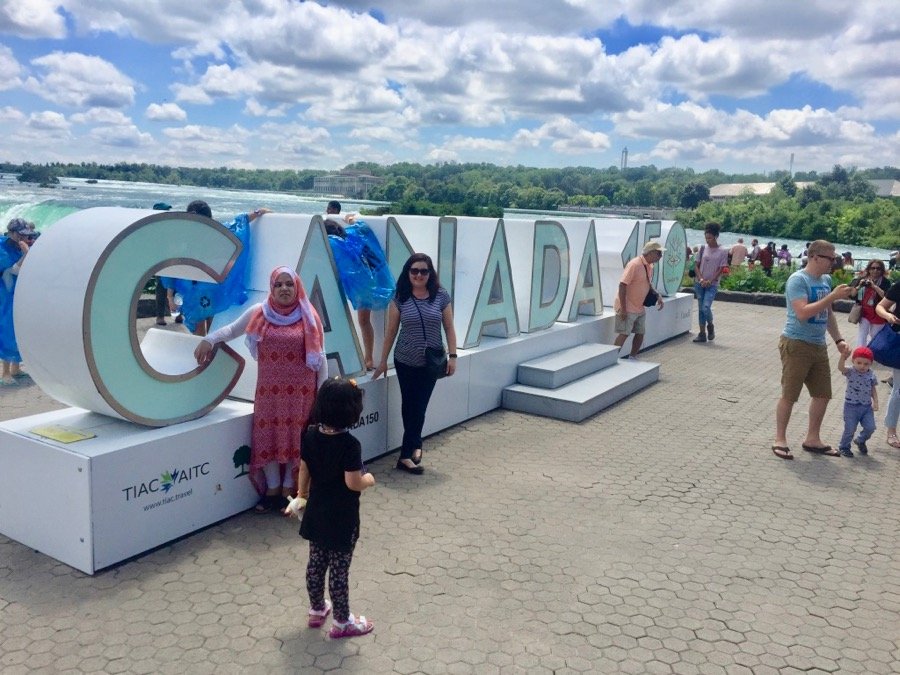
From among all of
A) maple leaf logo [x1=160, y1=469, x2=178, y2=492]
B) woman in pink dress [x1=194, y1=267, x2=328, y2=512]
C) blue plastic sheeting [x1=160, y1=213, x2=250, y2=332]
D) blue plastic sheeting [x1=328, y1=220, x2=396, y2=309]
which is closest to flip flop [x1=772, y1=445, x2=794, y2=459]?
blue plastic sheeting [x1=328, y1=220, x2=396, y2=309]

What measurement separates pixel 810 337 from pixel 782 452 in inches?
45.4

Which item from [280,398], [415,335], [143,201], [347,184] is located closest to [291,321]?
[280,398]

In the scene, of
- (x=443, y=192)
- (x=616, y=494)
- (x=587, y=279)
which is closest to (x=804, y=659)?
(x=616, y=494)

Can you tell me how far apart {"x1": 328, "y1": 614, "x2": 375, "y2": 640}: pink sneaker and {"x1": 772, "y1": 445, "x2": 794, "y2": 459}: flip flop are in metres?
4.80

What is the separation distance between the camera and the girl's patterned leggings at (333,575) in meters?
3.45

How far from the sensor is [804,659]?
3.56 metres

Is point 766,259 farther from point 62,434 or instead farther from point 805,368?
point 62,434

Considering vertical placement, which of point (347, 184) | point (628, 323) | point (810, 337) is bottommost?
point (628, 323)

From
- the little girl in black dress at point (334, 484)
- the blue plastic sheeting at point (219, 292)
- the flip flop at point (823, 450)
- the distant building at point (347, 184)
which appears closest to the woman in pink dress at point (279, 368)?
the blue plastic sheeting at point (219, 292)

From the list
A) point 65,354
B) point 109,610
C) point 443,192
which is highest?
point 443,192

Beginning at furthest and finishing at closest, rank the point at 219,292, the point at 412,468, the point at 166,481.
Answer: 1. the point at 412,468
2. the point at 219,292
3. the point at 166,481

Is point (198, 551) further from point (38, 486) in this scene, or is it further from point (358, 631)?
point (358, 631)

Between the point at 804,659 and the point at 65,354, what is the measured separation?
4.45 metres

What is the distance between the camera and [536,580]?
4250mm
